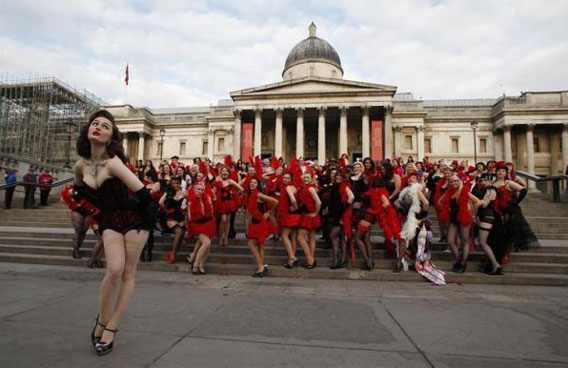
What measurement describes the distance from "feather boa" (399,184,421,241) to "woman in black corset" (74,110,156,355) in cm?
488

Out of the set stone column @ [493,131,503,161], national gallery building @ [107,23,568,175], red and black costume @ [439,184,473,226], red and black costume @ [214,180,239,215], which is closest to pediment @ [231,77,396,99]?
national gallery building @ [107,23,568,175]

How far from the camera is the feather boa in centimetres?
632

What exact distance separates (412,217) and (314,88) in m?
31.2

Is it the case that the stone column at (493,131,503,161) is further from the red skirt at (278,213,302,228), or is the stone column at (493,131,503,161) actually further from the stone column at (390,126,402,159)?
the red skirt at (278,213,302,228)

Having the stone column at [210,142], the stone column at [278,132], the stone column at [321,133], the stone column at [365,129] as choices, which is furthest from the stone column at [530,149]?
the stone column at [210,142]

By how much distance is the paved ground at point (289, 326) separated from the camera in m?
2.54

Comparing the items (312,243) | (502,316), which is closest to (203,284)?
(312,243)

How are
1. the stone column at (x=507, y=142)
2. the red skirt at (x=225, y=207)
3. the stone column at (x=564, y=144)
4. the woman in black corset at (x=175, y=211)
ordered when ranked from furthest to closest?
the stone column at (x=507, y=142) < the stone column at (x=564, y=144) < the red skirt at (x=225, y=207) < the woman in black corset at (x=175, y=211)

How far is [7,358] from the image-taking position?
8.10 feet

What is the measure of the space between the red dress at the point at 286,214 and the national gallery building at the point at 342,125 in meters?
27.6

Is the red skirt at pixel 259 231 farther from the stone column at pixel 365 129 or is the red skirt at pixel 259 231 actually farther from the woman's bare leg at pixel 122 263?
the stone column at pixel 365 129

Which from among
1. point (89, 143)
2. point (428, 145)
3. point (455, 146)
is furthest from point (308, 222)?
point (455, 146)

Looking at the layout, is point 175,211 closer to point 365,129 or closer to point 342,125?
point 342,125

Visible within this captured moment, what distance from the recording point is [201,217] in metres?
6.54
